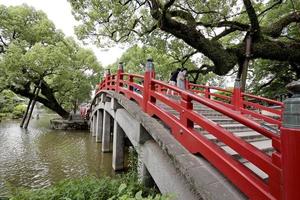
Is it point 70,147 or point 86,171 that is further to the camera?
point 70,147

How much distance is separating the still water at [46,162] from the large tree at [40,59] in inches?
263

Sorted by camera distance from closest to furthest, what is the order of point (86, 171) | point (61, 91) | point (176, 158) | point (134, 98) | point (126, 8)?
1. point (176, 158)
2. point (134, 98)
3. point (86, 171)
4. point (126, 8)
5. point (61, 91)

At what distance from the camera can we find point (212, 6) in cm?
1242

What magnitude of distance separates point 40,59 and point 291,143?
2047cm

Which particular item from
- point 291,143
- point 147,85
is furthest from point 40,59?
point 291,143

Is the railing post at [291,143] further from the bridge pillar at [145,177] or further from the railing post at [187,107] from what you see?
the bridge pillar at [145,177]

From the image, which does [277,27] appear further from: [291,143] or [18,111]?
[18,111]

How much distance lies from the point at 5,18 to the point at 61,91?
8.27 metres

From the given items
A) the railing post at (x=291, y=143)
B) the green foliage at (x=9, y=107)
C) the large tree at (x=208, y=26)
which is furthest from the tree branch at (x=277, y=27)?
the green foliage at (x=9, y=107)

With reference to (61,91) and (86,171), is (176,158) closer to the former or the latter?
(86,171)

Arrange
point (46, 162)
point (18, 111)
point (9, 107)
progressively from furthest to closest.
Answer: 1. point (9, 107)
2. point (18, 111)
3. point (46, 162)

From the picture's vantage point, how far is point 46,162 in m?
10.8

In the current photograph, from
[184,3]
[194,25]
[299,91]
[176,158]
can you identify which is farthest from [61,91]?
[299,91]

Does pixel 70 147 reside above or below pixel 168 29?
below
